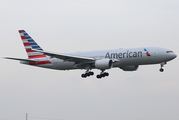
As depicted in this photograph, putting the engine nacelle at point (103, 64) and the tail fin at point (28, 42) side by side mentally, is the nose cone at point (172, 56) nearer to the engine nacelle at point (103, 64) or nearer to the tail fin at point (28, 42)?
→ the engine nacelle at point (103, 64)

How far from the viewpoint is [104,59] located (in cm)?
6209

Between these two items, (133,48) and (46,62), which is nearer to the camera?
(133,48)

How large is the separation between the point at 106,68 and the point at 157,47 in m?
8.67

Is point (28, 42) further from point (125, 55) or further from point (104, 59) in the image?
point (125, 55)

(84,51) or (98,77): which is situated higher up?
(84,51)

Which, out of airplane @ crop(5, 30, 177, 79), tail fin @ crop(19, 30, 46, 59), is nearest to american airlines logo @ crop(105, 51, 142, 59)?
airplane @ crop(5, 30, 177, 79)

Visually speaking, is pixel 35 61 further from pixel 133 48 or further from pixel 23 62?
pixel 133 48

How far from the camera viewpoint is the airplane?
200 ft

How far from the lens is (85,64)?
64.8m

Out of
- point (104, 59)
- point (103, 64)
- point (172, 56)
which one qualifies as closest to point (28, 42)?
point (104, 59)

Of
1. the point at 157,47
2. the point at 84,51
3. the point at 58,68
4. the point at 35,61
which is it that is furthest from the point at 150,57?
the point at 35,61

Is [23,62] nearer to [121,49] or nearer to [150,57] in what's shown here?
[121,49]

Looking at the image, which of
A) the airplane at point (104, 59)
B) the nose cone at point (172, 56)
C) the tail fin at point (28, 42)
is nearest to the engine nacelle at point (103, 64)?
the airplane at point (104, 59)

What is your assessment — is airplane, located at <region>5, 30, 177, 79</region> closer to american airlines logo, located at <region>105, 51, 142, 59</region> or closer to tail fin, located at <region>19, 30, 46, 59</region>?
american airlines logo, located at <region>105, 51, 142, 59</region>
